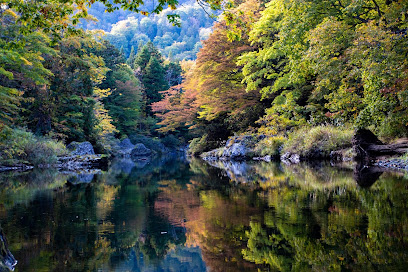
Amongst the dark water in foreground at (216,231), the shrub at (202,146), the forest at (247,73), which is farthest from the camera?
the shrub at (202,146)

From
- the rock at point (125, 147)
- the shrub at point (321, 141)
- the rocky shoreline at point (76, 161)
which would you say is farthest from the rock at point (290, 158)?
the rock at point (125, 147)

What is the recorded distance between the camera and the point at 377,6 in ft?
39.5

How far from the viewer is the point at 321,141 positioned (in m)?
16.1

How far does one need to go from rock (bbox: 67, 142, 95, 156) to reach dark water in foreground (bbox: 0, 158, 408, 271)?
581 inches

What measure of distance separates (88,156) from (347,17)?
14.7 metres

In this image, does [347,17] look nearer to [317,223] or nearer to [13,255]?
[317,223]

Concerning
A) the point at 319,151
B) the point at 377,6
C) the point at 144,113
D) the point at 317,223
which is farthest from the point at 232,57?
the point at 144,113

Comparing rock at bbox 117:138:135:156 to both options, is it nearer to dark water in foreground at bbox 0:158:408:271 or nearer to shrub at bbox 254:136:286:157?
shrub at bbox 254:136:286:157

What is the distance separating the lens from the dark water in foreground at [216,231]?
9.78ft

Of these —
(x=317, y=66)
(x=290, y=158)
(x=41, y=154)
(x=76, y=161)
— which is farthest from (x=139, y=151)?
(x=317, y=66)

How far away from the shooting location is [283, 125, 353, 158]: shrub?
612 inches

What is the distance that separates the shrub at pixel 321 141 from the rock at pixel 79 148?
12.2 m

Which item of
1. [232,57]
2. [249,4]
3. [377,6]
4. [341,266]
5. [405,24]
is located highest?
[249,4]

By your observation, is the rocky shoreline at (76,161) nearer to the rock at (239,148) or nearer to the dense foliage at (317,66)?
the rock at (239,148)
